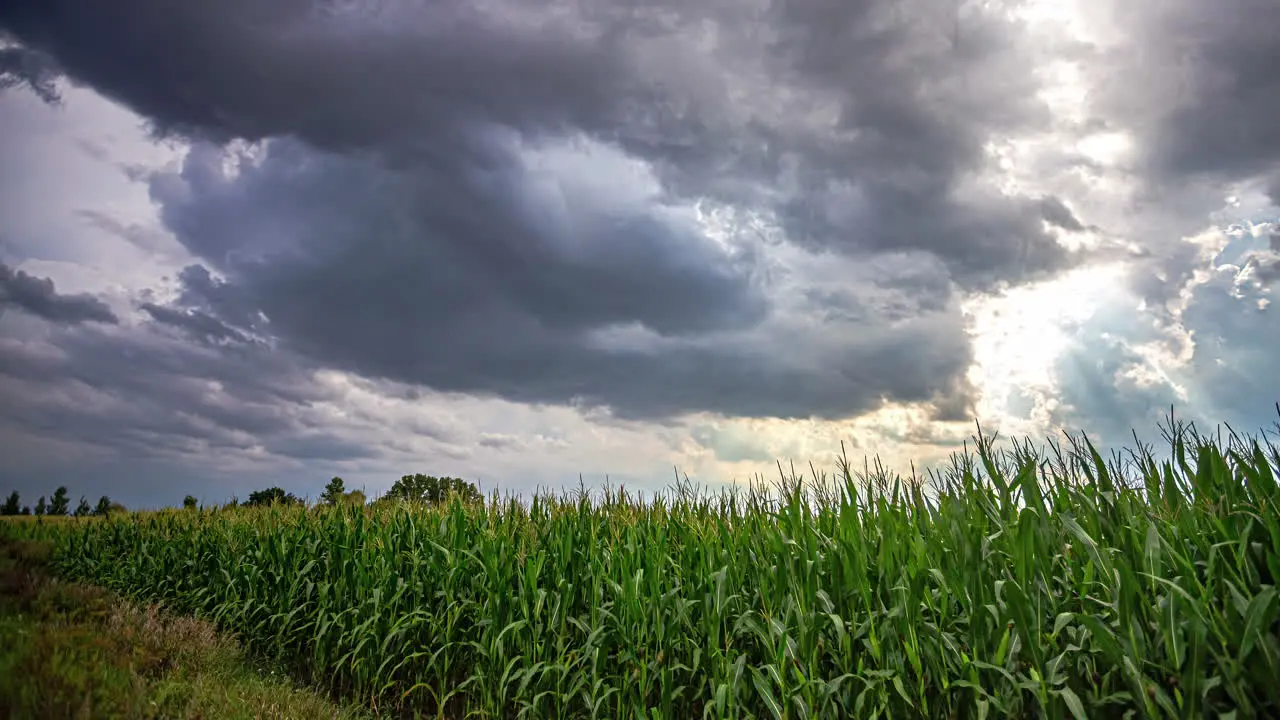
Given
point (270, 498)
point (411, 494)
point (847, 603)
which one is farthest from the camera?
point (270, 498)

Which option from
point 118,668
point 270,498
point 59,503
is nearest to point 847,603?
point 118,668

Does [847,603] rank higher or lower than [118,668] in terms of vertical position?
higher

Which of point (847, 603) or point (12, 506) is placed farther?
point (12, 506)

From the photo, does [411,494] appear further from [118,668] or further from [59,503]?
[59,503]

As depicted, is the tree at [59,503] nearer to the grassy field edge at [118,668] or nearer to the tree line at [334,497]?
the tree line at [334,497]

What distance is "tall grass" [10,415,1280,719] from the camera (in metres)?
4.52

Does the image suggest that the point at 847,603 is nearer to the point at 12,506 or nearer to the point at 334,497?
the point at 334,497

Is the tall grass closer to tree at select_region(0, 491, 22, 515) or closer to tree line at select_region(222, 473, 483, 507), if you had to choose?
tree line at select_region(222, 473, 483, 507)

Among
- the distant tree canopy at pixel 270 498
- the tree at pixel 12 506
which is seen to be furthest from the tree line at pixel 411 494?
the tree at pixel 12 506

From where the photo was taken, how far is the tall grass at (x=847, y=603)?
14.8ft

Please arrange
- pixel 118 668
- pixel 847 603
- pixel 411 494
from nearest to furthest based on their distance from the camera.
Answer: pixel 847 603
pixel 118 668
pixel 411 494

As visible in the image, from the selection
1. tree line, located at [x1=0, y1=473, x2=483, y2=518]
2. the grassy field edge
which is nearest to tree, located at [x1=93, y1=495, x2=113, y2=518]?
tree line, located at [x1=0, y1=473, x2=483, y2=518]

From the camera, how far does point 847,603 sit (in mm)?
5988

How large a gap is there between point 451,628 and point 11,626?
5343 millimetres
